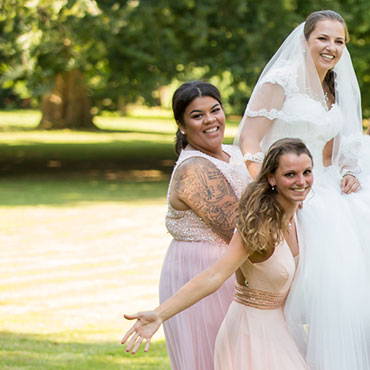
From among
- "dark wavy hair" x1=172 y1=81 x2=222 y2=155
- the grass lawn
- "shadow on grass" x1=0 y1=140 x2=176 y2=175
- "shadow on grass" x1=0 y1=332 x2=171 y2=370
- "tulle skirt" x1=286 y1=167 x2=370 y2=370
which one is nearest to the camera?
"tulle skirt" x1=286 y1=167 x2=370 y2=370

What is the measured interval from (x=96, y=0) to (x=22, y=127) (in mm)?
29876

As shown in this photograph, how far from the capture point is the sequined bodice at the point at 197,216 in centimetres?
391

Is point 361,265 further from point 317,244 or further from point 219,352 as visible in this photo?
point 219,352

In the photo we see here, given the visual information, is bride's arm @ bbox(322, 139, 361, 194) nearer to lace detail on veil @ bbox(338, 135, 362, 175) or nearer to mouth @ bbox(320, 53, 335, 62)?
lace detail on veil @ bbox(338, 135, 362, 175)

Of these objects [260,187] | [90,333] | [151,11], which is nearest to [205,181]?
[260,187]

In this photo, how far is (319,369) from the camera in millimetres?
3668

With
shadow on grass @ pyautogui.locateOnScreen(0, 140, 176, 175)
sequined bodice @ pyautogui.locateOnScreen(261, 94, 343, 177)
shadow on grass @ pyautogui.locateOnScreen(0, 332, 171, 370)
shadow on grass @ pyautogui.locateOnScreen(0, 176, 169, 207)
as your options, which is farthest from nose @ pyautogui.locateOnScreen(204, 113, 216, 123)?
shadow on grass @ pyautogui.locateOnScreen(0, 140, 176, 175)

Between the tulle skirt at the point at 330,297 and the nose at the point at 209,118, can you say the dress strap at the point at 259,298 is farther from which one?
the nose at the point at 209,118

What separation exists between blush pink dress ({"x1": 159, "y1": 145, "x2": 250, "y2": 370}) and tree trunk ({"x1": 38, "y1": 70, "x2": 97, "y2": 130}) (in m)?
33.6

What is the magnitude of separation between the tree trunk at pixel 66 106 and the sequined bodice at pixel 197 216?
33656 mm

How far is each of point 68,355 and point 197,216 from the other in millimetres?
2934

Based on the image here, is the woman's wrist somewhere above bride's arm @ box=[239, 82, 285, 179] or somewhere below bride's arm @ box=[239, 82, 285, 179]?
below

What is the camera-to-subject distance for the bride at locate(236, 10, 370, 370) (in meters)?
3.69

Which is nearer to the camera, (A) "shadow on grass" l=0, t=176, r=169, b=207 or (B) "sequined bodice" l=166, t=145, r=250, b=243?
(B) "sequined bodice" l=166, t=145, r=250, b=243
